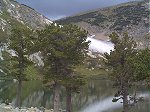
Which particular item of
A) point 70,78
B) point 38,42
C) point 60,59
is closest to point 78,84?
point 70,78

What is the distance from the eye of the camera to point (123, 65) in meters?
69.8

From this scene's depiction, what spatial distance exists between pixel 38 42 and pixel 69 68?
769cm

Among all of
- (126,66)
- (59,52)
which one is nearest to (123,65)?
(126,66)

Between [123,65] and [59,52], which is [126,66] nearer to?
[123,65]

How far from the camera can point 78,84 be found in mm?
70812

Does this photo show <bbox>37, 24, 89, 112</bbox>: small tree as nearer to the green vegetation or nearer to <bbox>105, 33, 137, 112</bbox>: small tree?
<bbox>105, 33, 137, 112</bbox>: small tree

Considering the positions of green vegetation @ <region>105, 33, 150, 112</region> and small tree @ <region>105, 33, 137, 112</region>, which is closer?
green vegetation @ <region>105, 33, 150, 112</region>

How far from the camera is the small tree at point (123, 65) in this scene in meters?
66.6

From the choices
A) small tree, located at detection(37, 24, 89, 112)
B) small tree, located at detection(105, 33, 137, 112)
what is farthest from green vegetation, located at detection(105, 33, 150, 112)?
small tree, located at detection(37, 24, 89, 112)

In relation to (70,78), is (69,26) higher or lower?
higher

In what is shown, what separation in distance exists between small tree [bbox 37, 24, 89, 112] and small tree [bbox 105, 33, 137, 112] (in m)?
6.60

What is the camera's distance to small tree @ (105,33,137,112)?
218ft

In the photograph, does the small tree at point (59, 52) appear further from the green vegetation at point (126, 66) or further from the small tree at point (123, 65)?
the green vegetation at point (126, 66)

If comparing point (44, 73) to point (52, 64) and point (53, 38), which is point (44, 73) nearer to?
point (52, 64)
